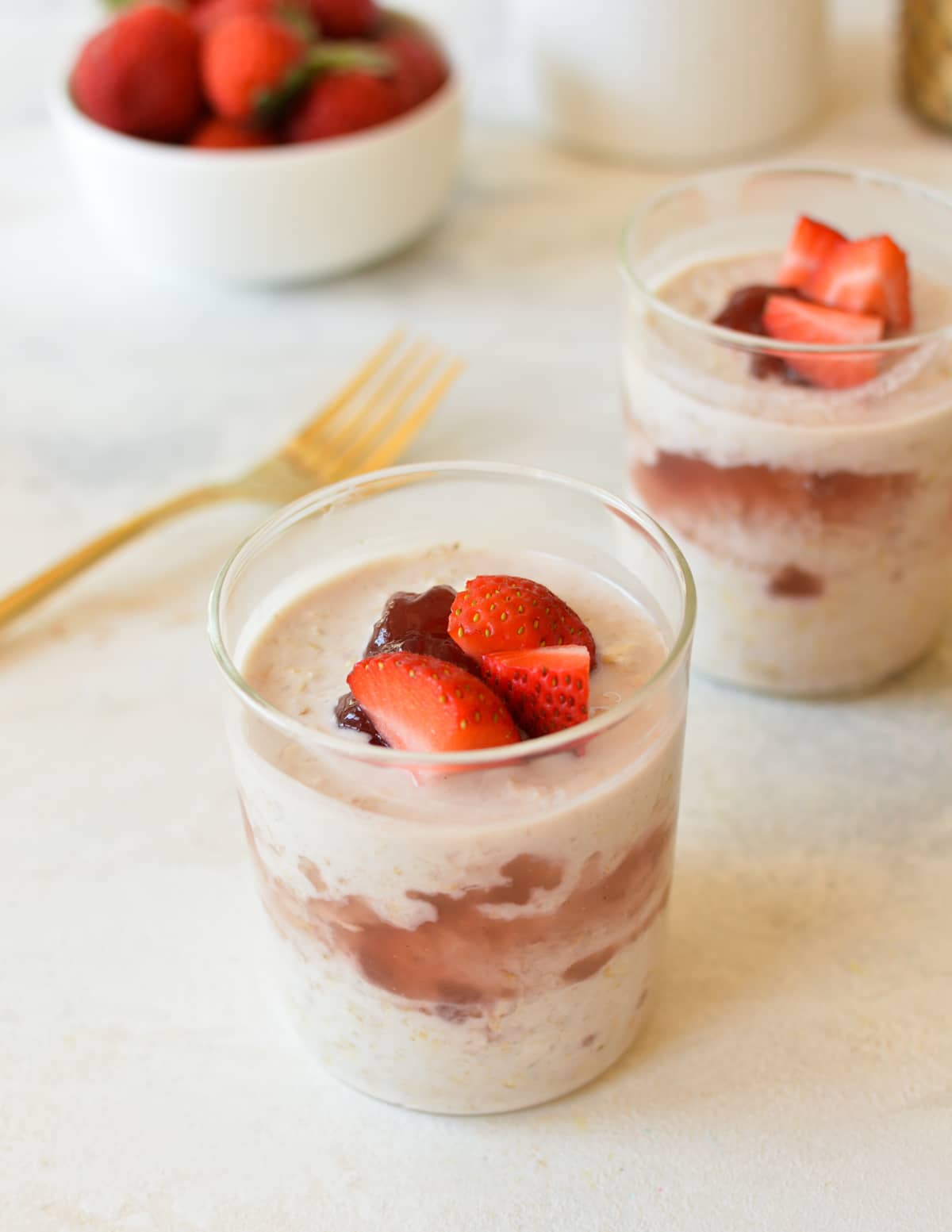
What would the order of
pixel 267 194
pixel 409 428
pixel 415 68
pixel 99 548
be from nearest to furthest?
pixel 99 548 → pixel 409 428 → pixel 267 194 → pixel 415 68

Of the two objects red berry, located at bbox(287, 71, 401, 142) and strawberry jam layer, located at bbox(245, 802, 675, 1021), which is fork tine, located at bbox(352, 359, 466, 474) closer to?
red berry, located at bbox(287, 71, 401, 142)

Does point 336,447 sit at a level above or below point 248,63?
below

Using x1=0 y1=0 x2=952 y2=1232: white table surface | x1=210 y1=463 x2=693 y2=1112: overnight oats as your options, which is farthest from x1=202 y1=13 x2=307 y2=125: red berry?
x1=210 y1=463 x2=693 y2=1112: overnight oats

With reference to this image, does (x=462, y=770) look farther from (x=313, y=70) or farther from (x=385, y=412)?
(x=313, y=70)

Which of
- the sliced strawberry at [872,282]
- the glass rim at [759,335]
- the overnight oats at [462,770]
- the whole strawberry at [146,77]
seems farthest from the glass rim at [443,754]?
the whole strawberry at [146,77]

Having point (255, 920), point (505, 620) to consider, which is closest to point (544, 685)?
point (505, 620)

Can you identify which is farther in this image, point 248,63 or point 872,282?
point 248,63

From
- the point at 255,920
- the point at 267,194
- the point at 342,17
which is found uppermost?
the point at 342,17

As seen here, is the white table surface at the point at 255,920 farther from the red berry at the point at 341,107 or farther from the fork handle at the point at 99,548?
the red berry at the point at 341,107

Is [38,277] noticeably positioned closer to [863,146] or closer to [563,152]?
[563,152]
